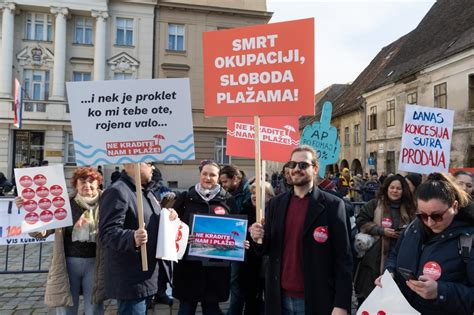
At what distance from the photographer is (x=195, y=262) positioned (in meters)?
3.49

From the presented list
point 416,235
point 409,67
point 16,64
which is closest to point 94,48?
point 16,64

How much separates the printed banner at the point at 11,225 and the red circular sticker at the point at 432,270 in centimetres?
466

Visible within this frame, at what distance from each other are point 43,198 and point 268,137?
9.57 ft

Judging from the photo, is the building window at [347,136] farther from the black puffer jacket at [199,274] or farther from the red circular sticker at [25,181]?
the red circular sticker at [25,181]

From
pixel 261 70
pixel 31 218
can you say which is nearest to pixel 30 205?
pixel 31 218

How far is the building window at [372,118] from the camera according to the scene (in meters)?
27.8

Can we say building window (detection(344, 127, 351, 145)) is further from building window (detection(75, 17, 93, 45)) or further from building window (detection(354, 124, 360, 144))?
building window (detection(75, 17, 93, 45))

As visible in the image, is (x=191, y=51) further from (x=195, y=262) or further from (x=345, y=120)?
(x=195, y=262)

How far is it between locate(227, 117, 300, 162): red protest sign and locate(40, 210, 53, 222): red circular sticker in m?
2.64

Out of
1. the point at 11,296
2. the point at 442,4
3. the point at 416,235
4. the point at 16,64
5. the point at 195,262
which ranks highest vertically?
the point at 442,4

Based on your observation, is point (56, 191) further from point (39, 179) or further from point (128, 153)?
point (128, 153)

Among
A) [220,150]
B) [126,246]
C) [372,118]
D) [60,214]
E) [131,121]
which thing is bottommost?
[126,246]

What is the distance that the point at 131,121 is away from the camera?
10.8 ft

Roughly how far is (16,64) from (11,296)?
2361cm
